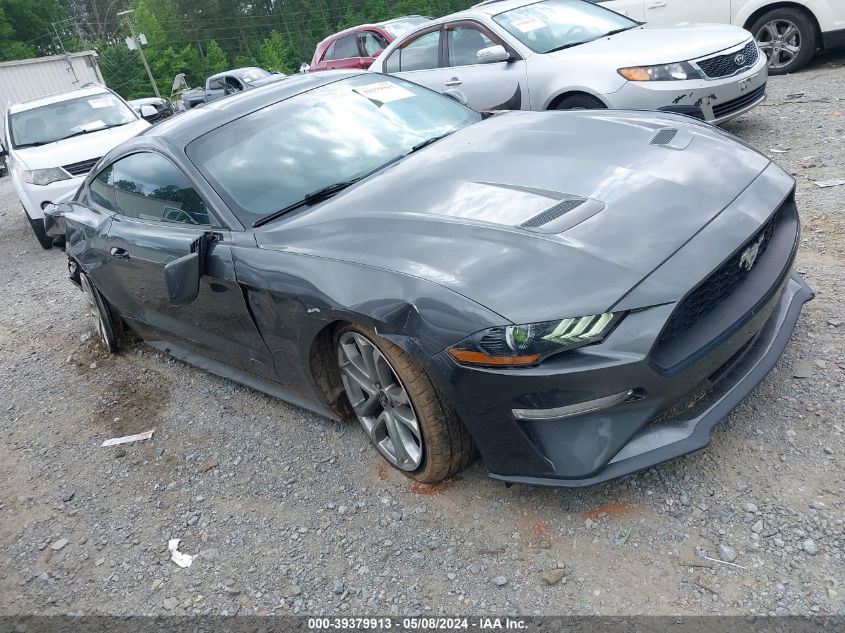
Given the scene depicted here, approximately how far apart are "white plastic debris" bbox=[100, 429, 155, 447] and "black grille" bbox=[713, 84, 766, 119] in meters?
4.99

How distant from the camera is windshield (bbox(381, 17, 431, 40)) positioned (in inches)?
468

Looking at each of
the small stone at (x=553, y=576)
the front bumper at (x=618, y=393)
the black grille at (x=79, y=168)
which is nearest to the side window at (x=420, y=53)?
the black grille at (x=79, y=168)

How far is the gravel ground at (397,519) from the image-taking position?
226 cm

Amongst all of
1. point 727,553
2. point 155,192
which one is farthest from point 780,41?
point 727,553

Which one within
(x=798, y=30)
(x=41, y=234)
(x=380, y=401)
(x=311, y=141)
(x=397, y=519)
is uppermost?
(x=311, y=141)

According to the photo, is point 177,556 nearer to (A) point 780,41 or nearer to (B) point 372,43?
(A) point 780,41

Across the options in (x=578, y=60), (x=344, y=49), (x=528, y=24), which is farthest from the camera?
(x=344, y=49)

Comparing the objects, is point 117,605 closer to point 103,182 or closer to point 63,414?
point 63,414

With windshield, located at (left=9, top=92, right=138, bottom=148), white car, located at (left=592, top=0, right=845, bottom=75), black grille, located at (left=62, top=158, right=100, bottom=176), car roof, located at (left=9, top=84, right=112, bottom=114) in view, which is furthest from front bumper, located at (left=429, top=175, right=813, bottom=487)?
car roof, located at (left=9, top=84, right=112, bottom=114)

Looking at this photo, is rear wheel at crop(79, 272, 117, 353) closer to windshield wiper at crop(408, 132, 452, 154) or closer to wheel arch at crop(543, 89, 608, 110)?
windshield wiper at crop(408, 132, 452, 154)

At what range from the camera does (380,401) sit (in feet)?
9.47

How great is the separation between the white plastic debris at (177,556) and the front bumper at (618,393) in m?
1.33

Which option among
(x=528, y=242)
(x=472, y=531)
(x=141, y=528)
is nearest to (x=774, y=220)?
(x=528, y=242)

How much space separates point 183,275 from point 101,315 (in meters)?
2.24
